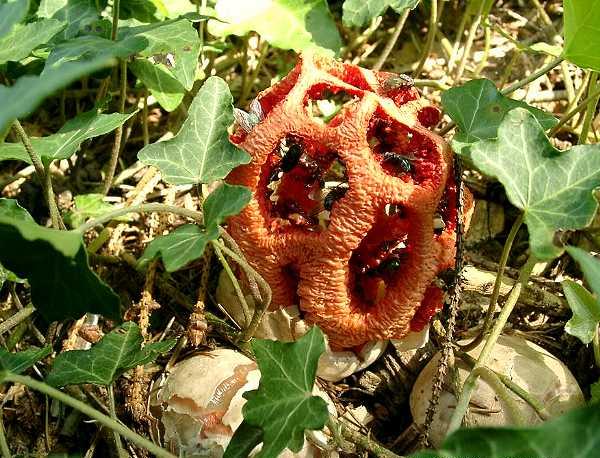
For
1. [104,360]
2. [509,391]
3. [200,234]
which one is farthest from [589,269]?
[104,360]

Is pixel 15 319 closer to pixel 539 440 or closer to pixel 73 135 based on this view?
pixel 73 135

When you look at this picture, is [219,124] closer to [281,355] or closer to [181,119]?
[281,355]

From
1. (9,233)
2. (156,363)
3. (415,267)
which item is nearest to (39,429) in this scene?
(156,363)

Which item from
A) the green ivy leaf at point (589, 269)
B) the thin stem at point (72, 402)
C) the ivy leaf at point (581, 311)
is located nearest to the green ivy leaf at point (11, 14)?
the thin stem at point (72, 402)

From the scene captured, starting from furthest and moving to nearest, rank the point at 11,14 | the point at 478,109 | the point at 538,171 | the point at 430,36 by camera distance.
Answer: the point at 430,36
the point at 478,109
the point at 538,171
the point at 11,14

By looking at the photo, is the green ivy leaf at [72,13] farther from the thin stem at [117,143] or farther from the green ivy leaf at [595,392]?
the green ivy leaf at [595,392]

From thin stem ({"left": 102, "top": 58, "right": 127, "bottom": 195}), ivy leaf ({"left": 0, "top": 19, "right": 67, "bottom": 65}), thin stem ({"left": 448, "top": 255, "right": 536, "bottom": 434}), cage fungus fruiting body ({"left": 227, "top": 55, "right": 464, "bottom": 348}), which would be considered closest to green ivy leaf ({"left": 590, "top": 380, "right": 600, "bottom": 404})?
thin stem ({"left": 448, "top": 255, "right": 536, "bottom": 434})
